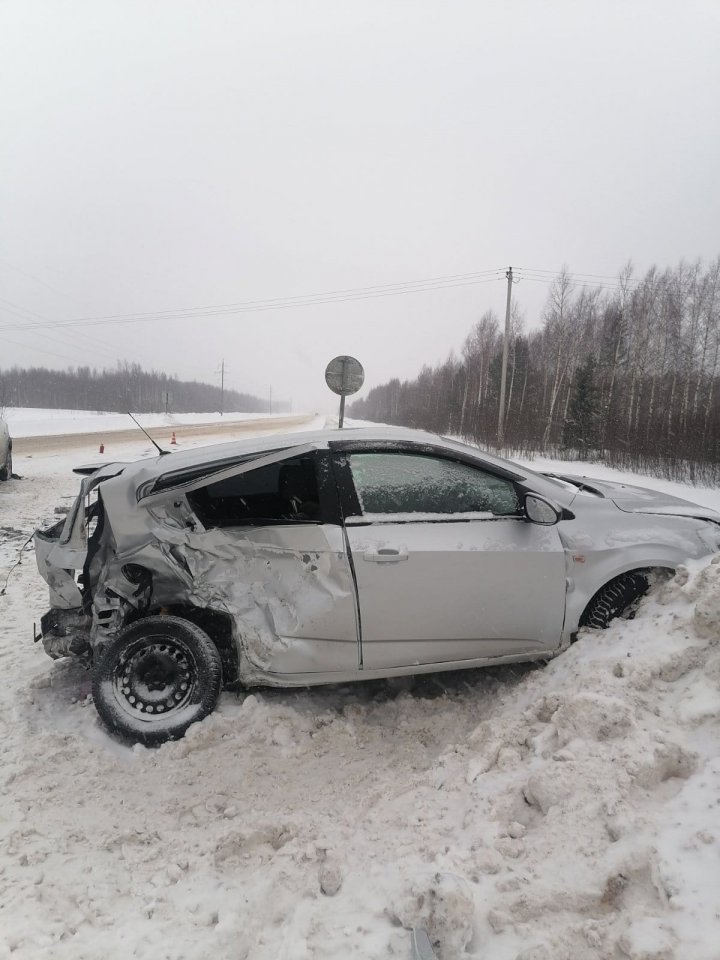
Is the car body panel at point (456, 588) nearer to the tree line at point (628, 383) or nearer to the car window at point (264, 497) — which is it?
the car window at point (264, 497)

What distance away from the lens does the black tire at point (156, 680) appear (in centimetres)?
292

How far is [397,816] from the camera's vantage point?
238 centimetres

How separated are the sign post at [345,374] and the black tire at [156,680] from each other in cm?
717

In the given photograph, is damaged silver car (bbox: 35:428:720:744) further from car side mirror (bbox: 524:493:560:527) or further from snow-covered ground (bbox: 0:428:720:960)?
snow-covered ground (bbox: 0:428:720:960)

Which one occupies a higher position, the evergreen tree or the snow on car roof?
the evergreen tree

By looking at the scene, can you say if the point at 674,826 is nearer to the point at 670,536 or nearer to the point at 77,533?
the point at 670,536

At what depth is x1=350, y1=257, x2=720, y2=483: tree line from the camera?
1828 cm

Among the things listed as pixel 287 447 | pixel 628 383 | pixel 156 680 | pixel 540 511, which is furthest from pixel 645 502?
pixel 628 383

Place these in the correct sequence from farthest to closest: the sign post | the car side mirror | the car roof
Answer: the sign post, the car roof, the car side mirror

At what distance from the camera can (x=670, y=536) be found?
3.43 metres

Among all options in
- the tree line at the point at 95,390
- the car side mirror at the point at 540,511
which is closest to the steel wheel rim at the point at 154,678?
the car side mirror at the point at 540,511

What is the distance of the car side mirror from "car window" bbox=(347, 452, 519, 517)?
0.10m

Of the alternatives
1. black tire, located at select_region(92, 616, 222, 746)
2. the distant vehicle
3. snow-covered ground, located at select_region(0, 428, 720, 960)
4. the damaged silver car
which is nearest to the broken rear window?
the damaged silver car

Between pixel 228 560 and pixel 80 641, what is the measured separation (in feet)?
3.70
